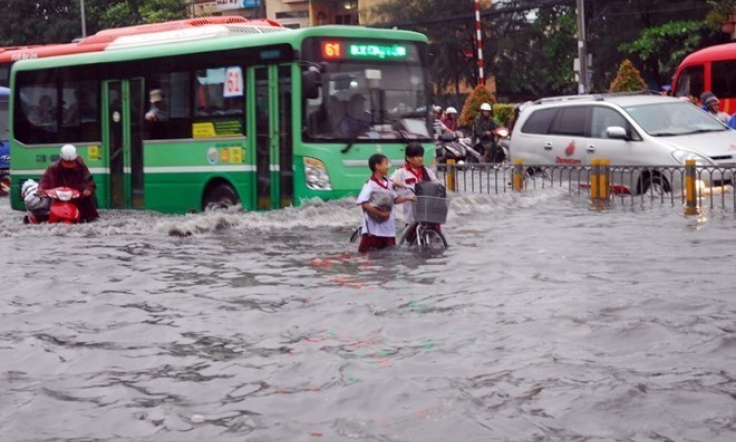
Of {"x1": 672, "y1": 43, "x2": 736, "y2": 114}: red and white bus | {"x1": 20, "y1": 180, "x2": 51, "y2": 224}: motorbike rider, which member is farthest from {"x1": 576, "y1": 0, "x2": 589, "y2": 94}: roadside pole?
{"x1": 20, "y1": 180, "x2": 51, "y2": 224}: motorbike rider

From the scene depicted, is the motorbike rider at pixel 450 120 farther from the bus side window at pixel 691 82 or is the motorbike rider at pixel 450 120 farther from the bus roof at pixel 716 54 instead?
the bus roof at pixel 716 54

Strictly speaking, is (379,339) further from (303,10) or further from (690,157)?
(303,10)

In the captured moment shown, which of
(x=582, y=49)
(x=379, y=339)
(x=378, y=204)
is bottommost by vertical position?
(x=379, y=339)

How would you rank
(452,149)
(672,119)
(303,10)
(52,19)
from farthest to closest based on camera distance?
(303,10)
(52,19)
(452,149)
(672,119)

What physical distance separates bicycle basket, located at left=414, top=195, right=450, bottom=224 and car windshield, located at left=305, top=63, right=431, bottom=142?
14.3 feet

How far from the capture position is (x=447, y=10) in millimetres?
64562

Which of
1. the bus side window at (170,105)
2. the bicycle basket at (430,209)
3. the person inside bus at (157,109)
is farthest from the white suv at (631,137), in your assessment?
the person inside bus at (157,109)

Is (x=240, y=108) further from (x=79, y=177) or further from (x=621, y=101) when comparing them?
(x=621, y=101)

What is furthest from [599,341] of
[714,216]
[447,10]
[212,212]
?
[447,10]

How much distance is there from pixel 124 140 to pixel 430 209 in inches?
335

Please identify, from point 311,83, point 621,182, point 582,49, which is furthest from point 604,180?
point 582,49

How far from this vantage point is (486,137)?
1160 inches

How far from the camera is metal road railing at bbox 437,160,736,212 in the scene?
61.9 ft

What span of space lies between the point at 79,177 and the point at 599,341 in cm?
1148
